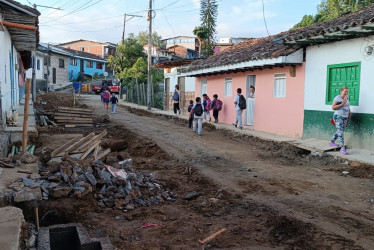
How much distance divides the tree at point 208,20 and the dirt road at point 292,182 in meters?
24.4

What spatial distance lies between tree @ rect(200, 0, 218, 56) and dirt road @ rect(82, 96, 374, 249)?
24.4 metres

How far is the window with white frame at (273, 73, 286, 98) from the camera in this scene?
43.5 ft

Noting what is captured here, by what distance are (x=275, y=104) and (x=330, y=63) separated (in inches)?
123

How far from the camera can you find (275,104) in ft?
44.5

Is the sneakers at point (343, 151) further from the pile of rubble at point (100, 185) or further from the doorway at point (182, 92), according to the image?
the doorway at point (182, 92)

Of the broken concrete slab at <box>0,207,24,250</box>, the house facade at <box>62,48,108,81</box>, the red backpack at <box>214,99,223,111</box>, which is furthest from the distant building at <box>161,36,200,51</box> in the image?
the broken concrete slab at <box>0,207,24,250</box>

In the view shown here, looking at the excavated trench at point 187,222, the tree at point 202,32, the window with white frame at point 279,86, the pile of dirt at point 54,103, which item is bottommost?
the excavated trench at point 187,222

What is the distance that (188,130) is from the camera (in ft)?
49.1

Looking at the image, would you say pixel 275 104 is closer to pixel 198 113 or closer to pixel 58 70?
pixel 198 113

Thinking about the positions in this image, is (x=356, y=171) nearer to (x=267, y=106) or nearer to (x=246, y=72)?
(x=267, y=106)

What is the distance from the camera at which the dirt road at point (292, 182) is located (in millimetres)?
4859

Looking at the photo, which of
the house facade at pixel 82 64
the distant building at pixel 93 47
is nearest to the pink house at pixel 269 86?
the house facade at pixel 82 64

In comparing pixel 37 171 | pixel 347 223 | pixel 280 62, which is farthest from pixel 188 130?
pixel 347 223

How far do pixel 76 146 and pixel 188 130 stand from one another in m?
7.31
